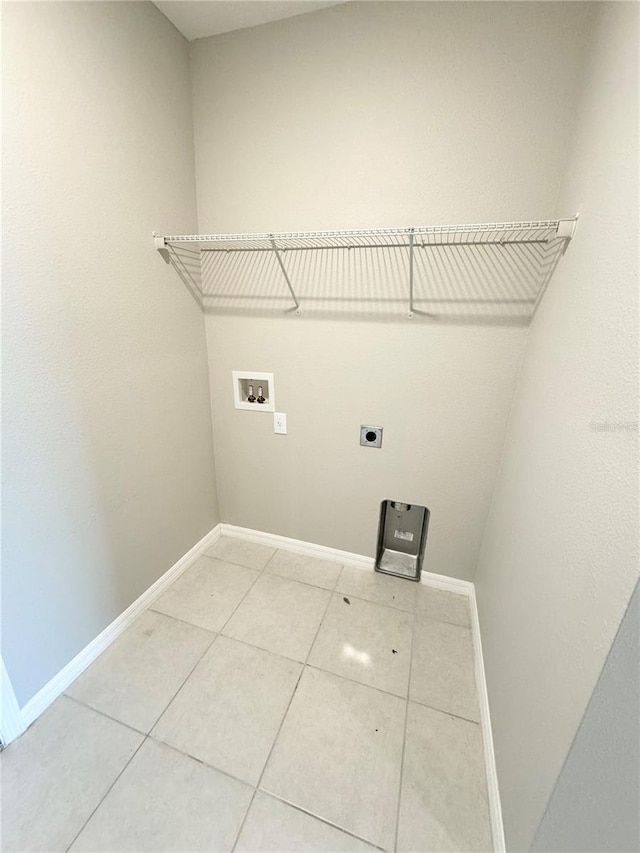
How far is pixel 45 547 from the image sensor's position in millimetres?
1183

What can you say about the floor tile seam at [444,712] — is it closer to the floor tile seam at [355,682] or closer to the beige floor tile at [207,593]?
the floor tile seam at [355,682]

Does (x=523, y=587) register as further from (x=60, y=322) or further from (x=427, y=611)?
(x=60, y=322)

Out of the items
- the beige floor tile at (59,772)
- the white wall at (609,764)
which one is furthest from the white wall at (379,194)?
the beige floor tile at (59,772)

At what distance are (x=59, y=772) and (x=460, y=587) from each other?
70.8 inches

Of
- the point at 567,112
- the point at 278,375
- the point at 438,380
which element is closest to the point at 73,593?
the point at 278,375

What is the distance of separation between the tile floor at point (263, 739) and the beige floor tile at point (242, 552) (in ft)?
0.92

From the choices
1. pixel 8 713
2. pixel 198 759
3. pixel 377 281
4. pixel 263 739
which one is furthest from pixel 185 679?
pixel 377 281

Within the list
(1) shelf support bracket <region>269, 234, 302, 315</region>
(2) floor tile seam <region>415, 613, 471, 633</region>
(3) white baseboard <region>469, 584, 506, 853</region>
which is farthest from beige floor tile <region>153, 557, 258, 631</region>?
(1) shelf support bracket <region>269, 234, 302, 315</region>

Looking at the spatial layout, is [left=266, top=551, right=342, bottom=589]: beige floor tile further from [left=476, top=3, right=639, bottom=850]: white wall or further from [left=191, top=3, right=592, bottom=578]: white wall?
[left=476, top=3, right=639, bottom=850]: white wall

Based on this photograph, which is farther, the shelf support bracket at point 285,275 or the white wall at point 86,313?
the shelf support bracket at point 285,275

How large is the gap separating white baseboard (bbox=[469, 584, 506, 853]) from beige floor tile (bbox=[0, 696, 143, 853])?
45.4 inches

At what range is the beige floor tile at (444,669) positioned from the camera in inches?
51.1

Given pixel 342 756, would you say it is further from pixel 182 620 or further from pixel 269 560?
pixel 269 560

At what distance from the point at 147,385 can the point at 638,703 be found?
5.71 feet
